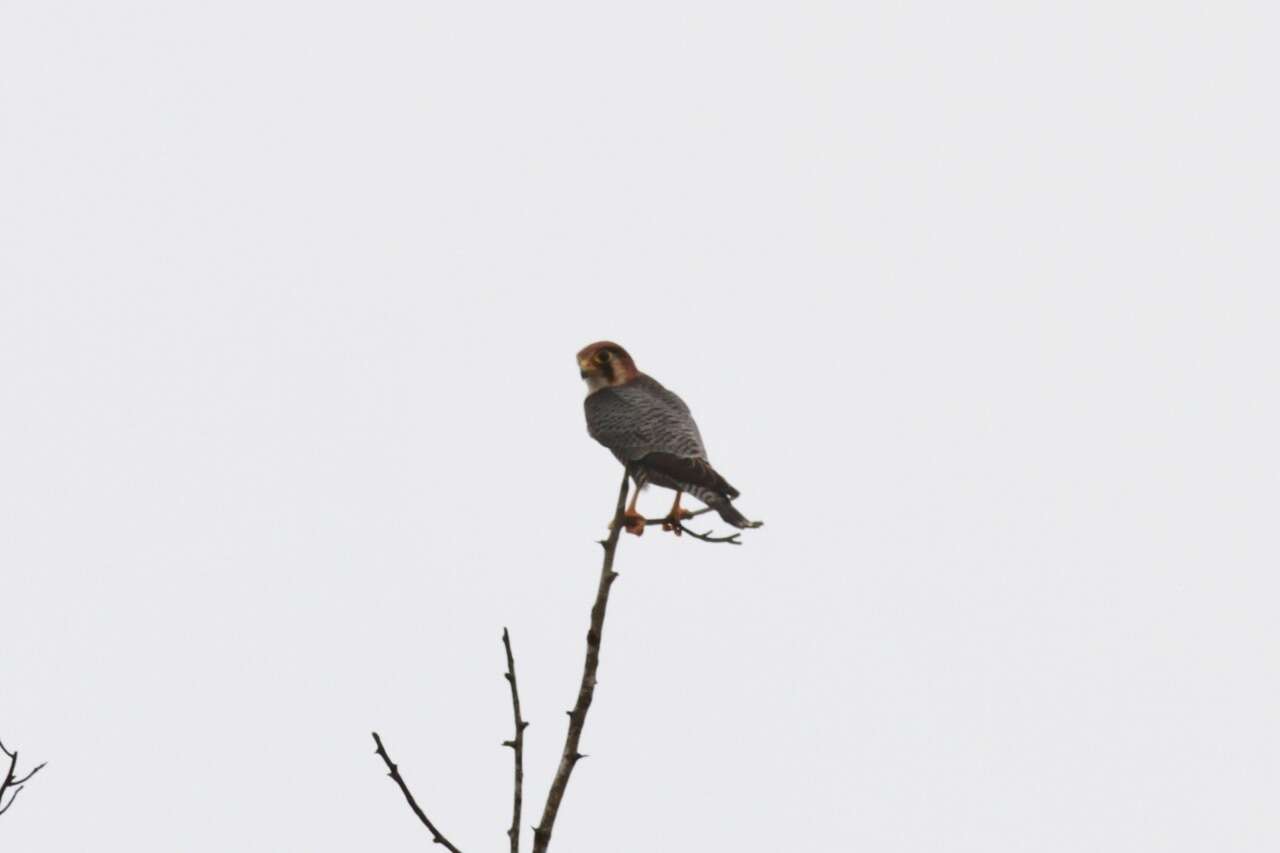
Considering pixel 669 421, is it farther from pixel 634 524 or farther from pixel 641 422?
pixel 634 524

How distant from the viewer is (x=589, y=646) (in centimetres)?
378

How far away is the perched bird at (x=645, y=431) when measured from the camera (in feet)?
26.0

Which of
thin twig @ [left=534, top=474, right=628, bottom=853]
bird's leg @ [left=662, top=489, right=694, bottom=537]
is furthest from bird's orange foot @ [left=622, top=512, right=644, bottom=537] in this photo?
thin twig @ [left=534, top=474, right=628, bottom=853]

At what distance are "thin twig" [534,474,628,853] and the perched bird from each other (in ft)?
10.5

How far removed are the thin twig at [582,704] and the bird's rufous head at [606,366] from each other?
5669 mm

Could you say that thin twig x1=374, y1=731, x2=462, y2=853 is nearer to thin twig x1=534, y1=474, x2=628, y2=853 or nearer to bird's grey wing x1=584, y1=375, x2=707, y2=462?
thin twig x1=534, y1=474, x2=628, y2=853

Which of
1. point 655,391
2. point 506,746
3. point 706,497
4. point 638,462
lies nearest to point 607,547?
point 506,746

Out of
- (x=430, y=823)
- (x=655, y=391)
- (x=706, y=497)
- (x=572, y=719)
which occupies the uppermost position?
(x=655, y=391)

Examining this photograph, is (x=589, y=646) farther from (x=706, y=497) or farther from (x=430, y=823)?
(x=706, y=497)

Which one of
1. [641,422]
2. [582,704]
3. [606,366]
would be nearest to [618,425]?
[641,422]

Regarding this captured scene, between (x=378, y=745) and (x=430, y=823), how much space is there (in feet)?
0.76

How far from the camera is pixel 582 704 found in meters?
3.70

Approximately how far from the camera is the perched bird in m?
7.93

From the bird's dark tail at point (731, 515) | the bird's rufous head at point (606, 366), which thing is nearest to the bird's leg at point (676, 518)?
the bird's dark tail at point (731, 515)
